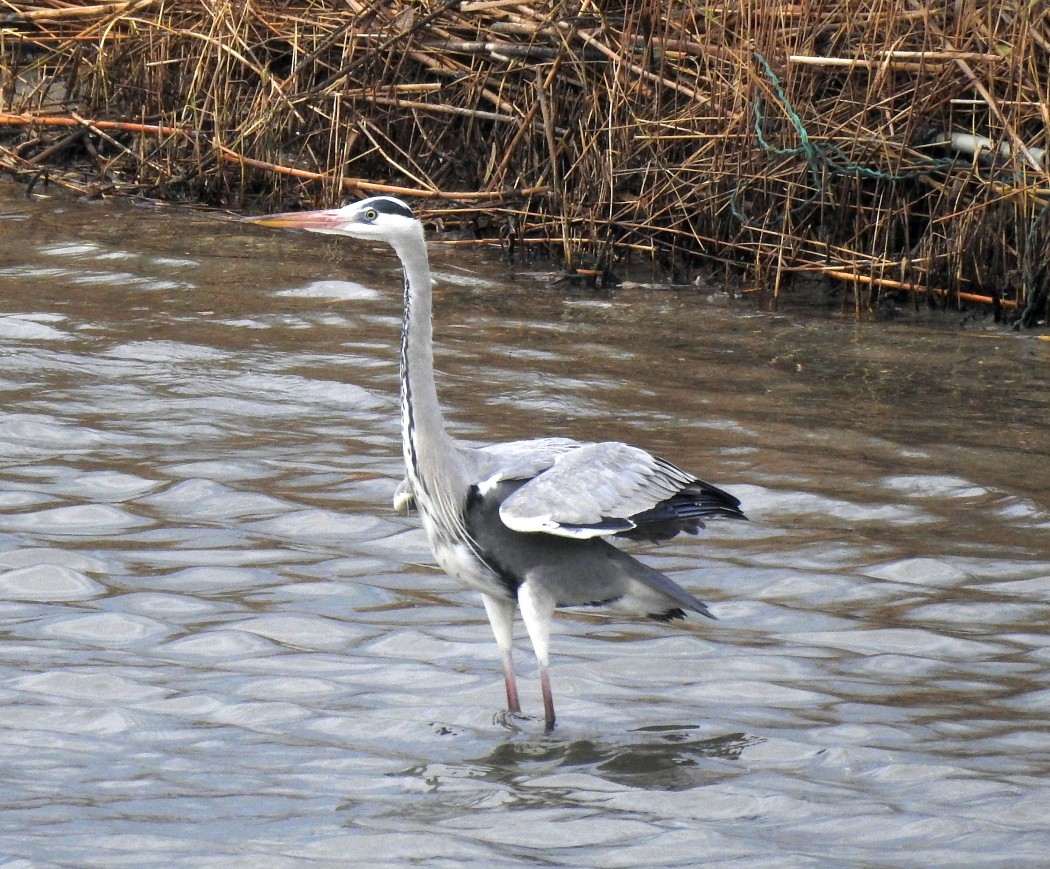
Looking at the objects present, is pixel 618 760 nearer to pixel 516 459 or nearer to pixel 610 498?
pixel 610 498

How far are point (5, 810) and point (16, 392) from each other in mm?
4234

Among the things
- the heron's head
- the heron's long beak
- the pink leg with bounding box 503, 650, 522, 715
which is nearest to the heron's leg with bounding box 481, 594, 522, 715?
the pink leg with bounding box 503, 650, 522, 715

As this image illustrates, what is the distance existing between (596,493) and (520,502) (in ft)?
0.82

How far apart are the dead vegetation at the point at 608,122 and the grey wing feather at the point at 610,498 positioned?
492 cm

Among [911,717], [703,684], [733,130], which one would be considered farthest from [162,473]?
[733,130]

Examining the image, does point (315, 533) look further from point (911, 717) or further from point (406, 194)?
point (406, 194)

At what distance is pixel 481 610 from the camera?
5.75 meters

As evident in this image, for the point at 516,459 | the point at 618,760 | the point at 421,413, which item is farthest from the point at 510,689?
the point at 421,413

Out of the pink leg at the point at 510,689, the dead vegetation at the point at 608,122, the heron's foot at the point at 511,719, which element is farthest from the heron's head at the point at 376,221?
the dead vegetation at the point at 608,122

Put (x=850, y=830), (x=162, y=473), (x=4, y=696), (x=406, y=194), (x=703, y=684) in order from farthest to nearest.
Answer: (x=406, y=194), (x=162, y=473), (x=703, y=684), (x=4, y=696), (x=850, y=830)

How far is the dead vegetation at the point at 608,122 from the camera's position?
977 centimetres

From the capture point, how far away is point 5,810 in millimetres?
3875

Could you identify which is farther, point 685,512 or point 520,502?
→ point 685,512

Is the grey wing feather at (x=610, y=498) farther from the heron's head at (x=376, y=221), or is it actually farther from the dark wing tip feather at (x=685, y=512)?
the heron's head at (x=376, y=221)
